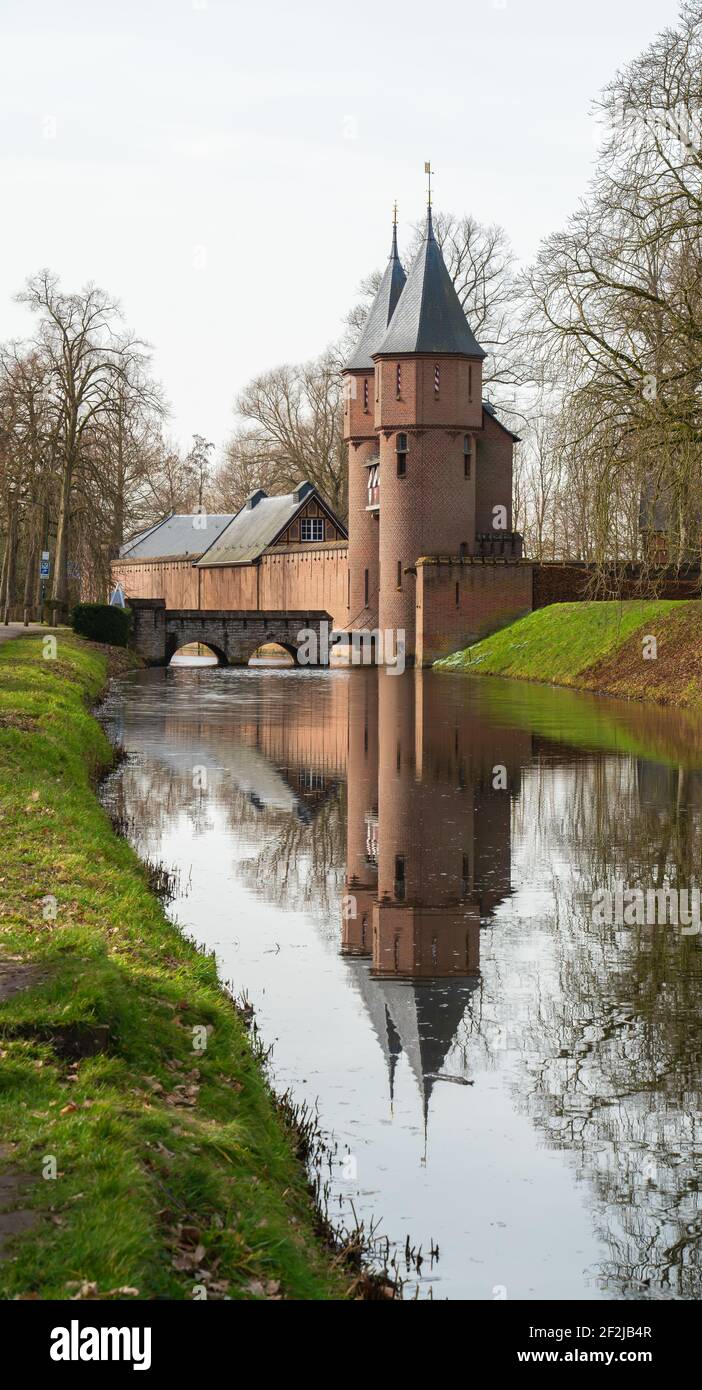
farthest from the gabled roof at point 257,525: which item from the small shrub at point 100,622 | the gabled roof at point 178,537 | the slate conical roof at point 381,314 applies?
the small shrub at point 100,622

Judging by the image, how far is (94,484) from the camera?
4222 centimetres

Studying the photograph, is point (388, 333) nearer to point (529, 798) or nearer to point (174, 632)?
point (174, 632)

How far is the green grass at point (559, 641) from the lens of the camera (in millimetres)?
36156

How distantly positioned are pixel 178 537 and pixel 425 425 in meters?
41.4

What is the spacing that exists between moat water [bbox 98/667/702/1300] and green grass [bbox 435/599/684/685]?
51.8 ft

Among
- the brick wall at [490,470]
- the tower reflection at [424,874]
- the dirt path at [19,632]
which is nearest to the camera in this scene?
the tower reflection at [424,874]

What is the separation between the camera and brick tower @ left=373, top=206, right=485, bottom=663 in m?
51.9

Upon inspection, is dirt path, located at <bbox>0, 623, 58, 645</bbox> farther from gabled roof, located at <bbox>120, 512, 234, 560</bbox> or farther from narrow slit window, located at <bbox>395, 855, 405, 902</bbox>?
gabled roof, located at <bbox>120, 512, 234, 560</bbox>

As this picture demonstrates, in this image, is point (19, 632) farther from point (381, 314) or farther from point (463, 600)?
point (381, 314)

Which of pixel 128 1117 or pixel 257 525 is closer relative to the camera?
pixel 128 1117

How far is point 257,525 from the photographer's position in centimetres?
7694

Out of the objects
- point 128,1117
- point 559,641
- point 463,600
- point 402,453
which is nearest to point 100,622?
point 463,600

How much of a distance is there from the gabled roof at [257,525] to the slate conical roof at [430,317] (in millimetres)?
18413

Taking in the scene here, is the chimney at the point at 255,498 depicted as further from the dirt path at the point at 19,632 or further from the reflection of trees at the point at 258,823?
the reflection of trees at the point at 258,823
